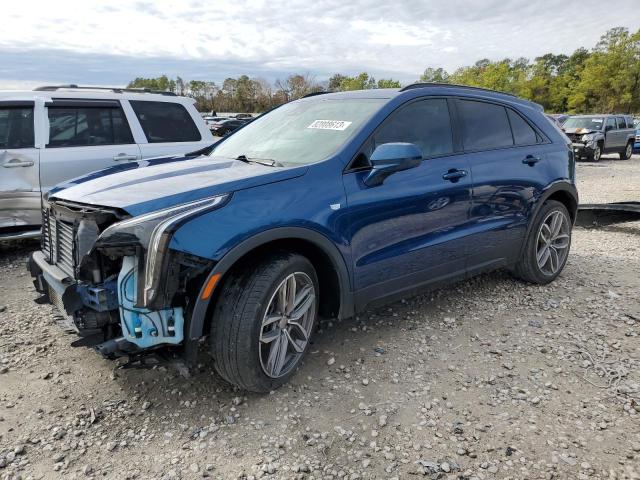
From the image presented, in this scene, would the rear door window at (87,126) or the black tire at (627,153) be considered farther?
the black tire at (627,153)

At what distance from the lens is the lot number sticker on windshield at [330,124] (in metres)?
3.43

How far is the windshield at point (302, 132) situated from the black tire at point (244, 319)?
82 centimetres

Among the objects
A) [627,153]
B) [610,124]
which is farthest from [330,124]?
[627,153]

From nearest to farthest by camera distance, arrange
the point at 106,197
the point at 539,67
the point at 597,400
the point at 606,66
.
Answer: the point at 106,197 → the point at 597,400 → the point at 606,66 → the point at 539,67

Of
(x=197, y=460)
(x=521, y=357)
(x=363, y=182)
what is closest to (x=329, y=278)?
(x=363, y=182)

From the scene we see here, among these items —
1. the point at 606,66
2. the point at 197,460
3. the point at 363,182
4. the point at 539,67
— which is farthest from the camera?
the point at 539,67

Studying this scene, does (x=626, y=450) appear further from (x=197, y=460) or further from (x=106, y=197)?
(x=106, y=197)

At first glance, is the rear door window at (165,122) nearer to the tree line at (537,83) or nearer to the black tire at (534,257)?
the black tire at (534,257)

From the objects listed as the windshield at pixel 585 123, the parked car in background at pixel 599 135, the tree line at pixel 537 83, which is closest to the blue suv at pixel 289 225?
the parked car in background at pixel 599 135

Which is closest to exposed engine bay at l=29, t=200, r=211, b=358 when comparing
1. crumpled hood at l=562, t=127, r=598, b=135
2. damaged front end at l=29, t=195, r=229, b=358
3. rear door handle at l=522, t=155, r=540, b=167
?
damaged front end at l=29, t=195, r=229, b=358

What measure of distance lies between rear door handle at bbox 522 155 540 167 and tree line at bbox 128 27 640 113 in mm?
31719

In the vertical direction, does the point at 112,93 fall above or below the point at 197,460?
above

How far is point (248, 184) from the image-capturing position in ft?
9.05

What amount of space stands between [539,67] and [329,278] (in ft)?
208
